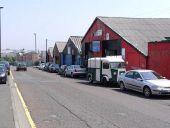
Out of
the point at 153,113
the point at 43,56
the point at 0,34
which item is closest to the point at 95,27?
the point at 0,34

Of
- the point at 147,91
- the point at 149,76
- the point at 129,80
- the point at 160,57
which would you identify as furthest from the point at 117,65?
the point at 147,91

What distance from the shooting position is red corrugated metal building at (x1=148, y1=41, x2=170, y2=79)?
1183 inches

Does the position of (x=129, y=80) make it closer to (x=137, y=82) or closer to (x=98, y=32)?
(x=137, y=82)

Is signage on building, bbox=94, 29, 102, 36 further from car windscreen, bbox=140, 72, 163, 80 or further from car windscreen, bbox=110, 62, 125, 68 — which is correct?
car windscreen, bbox=140, 72, 163, 80

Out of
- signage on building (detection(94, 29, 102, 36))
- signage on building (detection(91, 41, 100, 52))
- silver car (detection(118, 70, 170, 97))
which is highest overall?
signage on building (detection(94, 29, 102, 36))

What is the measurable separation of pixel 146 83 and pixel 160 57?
421 inches

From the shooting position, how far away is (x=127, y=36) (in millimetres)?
41125

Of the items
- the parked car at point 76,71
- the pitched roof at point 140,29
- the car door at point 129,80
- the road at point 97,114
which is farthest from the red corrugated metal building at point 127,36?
the road at point 97,114

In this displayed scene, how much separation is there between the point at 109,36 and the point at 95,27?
5.79 metres

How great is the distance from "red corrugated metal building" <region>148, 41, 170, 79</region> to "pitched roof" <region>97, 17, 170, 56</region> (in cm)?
454

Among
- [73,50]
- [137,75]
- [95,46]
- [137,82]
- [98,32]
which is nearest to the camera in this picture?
[137,82]

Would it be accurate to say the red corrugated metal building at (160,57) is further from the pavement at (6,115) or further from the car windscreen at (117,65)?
the pavement at (6,115)

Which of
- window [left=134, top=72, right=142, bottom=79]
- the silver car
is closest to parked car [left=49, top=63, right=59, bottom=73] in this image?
the silver car

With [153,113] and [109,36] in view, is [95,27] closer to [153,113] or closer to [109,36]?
[109,36]
